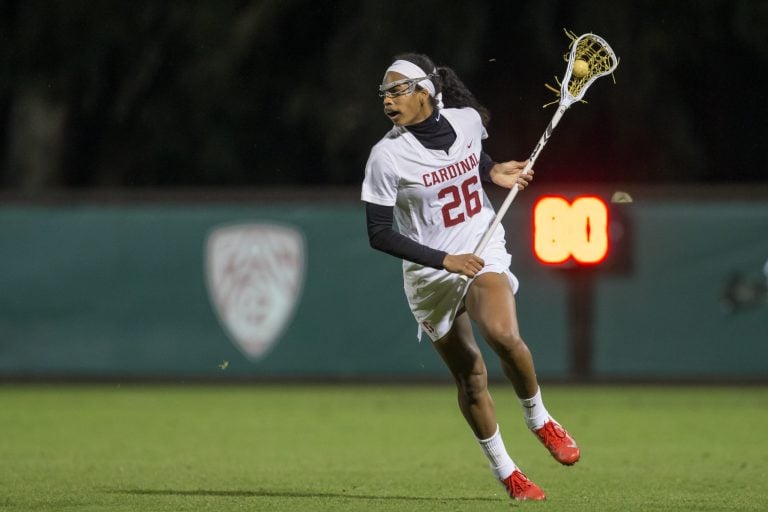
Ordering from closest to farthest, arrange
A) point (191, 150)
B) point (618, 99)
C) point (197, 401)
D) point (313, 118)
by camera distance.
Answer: point (197, 401)
point (618, 99)
point (313, 118)
point (191, 150)

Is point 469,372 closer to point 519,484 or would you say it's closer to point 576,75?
point 519,484

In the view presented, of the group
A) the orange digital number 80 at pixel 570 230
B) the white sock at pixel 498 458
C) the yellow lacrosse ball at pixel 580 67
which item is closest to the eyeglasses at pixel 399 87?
the yellow lacrosse ball at pixel 580 67

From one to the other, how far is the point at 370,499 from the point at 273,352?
26.2 ft

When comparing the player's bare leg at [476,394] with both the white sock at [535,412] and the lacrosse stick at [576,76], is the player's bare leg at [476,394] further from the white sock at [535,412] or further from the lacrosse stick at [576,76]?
the lacrosse stick at [576,76]

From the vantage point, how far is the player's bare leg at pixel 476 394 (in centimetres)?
855

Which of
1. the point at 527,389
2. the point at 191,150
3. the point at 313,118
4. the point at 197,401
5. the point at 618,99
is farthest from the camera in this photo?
the point at 191,150

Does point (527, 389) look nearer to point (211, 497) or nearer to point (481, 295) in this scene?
point (481, 295)

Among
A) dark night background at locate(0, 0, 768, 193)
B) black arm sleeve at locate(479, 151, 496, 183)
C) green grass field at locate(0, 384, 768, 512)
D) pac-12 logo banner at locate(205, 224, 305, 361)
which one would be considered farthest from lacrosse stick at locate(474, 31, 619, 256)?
A: dark night background at locate(0, 0, 768, 193)

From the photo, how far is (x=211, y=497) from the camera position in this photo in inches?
346

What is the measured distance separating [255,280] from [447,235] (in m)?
7.77

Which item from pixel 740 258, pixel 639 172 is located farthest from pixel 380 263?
pixel 639 172

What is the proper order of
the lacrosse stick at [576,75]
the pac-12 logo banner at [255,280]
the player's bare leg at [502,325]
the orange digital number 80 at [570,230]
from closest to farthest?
the player's bare leg at [502,325] < the lacrosse stick at [576,75] < the orange digital number 80 at [570,230] < the pac-12 logo banner at [255,280]

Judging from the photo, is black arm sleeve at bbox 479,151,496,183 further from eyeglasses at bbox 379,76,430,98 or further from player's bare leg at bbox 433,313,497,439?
player's bare leg at bbox 433,313,497,439

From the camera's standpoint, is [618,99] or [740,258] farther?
[618,99]
